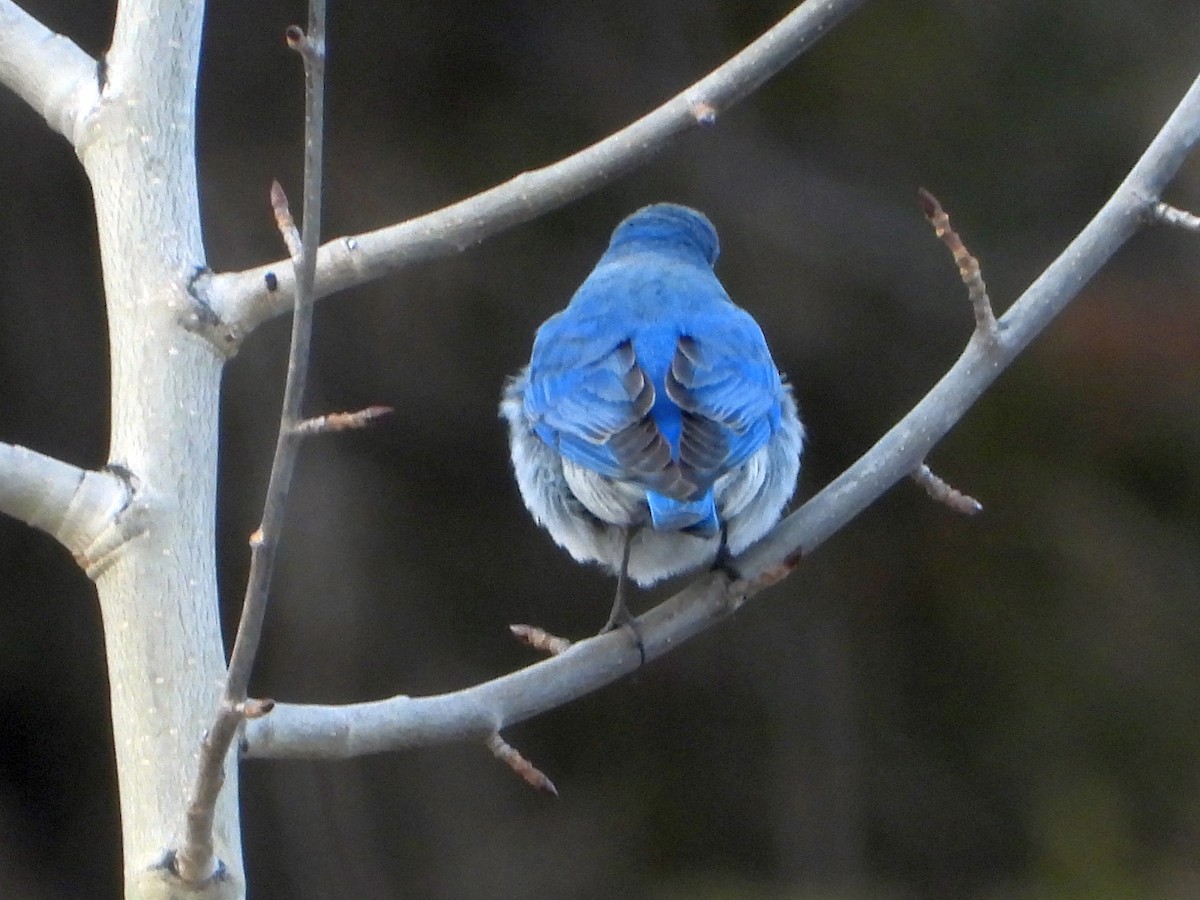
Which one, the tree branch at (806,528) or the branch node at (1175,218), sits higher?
the branch node at (1175,218)

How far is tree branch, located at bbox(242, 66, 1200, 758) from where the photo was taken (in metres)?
2.16

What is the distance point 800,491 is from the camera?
502cm

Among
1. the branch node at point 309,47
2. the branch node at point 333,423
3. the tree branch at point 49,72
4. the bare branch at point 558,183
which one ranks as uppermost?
the tree branch at point 49,72

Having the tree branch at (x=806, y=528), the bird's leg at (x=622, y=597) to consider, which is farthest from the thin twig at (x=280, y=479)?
the bird's leg at (x=622, y=597)

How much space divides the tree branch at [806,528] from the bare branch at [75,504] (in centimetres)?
35

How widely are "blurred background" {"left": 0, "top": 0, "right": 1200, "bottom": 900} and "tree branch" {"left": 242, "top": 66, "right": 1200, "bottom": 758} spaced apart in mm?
2467

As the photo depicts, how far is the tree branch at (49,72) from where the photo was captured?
2.36 metres

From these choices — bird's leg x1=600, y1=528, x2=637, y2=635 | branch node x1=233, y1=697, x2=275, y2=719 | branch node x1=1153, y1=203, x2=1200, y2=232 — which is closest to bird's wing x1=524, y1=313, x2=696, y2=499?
bird's leg x1=600, y1=528, x2=637, y2=635

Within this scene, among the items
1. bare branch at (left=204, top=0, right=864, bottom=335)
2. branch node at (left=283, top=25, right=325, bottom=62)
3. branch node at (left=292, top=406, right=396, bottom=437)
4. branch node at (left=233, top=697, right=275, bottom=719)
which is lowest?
branch node at (left=233, top=697, right=275, bottom=719)

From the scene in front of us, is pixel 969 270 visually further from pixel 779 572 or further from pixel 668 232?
pixel 668 232

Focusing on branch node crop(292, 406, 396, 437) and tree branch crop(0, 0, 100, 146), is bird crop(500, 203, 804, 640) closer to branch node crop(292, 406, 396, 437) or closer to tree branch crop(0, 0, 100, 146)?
branch node crop(292, 406, 396, 437)

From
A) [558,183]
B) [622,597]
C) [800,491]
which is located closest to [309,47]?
[558,183]

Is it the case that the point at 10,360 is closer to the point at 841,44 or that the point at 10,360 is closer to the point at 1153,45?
the point at 841,44

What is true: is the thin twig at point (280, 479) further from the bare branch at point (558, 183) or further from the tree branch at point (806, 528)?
the bare branch at point (558, 183)
